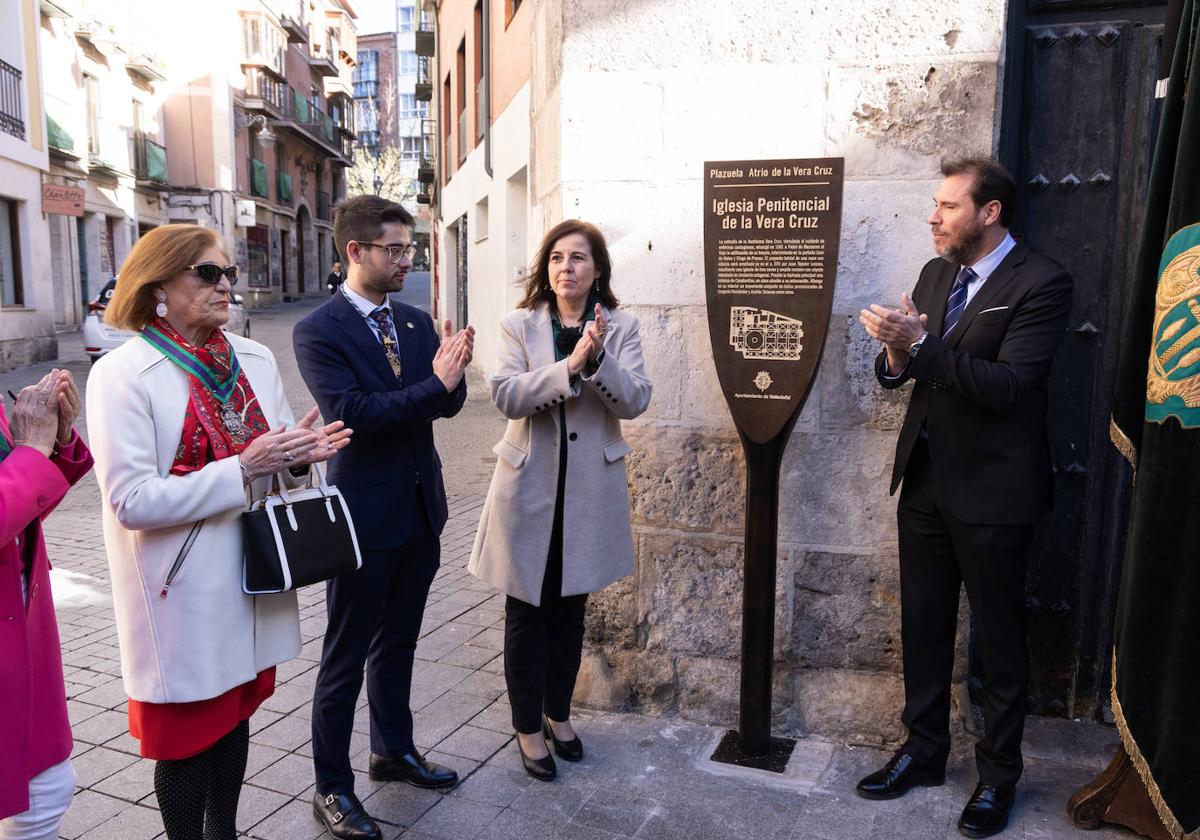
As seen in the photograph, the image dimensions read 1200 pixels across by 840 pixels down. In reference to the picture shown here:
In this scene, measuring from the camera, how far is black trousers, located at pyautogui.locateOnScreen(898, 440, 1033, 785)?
302 cm

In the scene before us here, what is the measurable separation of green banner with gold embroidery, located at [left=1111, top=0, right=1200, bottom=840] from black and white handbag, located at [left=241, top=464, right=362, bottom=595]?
2202mm

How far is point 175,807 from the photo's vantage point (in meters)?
2.46

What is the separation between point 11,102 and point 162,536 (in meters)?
16.9

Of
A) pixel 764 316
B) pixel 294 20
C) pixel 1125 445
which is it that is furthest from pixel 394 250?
pixel 294 20

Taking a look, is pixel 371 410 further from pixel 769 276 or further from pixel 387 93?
pixel 387 93

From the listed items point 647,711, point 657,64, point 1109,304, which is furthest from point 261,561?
point 1109,304

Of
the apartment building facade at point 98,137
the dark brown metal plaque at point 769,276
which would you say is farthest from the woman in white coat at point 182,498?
the apartment building facade at point 98,137

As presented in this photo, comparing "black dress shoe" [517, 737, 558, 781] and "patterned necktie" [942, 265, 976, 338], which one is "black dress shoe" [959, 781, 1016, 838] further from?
"patterned necktie" [942, 265, 976, 338]

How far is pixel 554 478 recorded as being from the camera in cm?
329

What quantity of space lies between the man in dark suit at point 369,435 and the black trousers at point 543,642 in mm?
406

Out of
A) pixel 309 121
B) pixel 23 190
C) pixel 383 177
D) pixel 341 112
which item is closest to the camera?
pixel 23 190

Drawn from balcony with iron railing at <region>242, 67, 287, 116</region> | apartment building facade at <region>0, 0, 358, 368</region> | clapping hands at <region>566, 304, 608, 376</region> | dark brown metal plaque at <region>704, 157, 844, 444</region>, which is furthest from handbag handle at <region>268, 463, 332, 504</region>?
balcony with iron railing at <region>242, 67, 287, 116</region>

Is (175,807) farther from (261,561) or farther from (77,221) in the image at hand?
(77,221)

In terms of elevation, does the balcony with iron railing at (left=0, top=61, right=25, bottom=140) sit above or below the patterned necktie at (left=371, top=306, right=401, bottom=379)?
above
